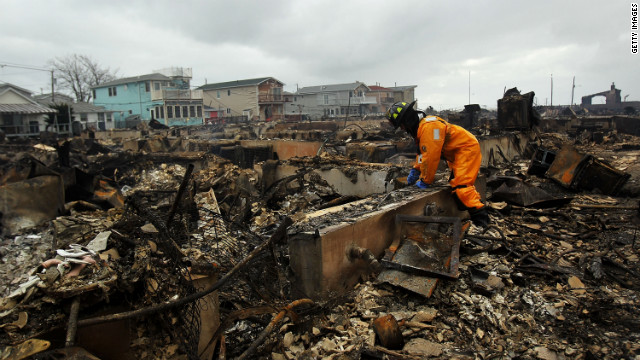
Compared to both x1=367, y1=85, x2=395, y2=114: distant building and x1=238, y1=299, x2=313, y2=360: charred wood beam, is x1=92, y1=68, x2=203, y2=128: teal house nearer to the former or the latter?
x1=367, y1=85, x2=395, y2=114: distant building

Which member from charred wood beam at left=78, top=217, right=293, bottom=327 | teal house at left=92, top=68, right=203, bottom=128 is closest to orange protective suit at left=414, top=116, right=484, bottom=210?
charred wood beam at left=78, top=217, right=293, bottom=327

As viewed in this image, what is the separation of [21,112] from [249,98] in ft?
80.3

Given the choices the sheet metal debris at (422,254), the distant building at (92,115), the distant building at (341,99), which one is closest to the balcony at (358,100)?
the distant building at (341,99)

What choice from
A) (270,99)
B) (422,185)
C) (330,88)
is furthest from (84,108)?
(422,185)

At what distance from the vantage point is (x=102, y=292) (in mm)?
3031

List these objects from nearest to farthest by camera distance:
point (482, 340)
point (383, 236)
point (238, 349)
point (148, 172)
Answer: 1. point (482, 340)
2. point (238, 349)
3. point (383, 236)
4. point (148, 172)

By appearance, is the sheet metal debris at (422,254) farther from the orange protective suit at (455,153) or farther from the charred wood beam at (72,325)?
the charred wood beam at (72,325)

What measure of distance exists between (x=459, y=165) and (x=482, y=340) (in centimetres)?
250

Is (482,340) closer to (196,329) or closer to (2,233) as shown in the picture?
(196,329)

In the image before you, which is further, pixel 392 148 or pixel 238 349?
pixel 392 148

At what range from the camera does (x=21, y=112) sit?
103ft

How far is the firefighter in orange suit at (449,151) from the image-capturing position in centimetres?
474

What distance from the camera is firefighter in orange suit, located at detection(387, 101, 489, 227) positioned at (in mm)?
4738

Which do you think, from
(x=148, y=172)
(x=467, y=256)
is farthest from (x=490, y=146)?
(x=148, y=172)
